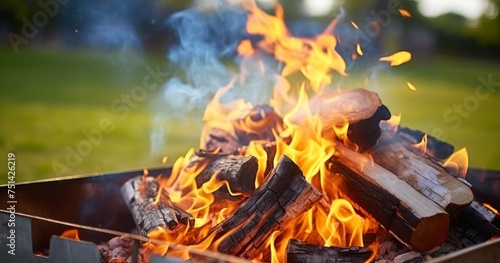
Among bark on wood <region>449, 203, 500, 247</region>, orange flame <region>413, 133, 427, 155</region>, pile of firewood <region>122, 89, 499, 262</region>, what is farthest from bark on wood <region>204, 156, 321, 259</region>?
orange flame <region>413, 133, 427, 155</region>

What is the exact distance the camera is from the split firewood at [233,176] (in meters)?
2.95

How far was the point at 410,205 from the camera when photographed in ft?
8.80

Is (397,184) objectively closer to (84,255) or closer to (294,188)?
(294,188)

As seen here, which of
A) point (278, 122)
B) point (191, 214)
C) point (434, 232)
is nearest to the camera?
point (434, 232)

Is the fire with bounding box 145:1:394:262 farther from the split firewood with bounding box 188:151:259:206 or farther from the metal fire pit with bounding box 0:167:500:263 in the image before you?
the metal fire pit with bounding box 0:167:500:263

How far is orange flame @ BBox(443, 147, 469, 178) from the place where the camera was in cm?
334

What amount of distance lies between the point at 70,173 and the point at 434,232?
4.64m

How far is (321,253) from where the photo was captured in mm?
2629

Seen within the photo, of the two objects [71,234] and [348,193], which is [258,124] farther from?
[71,234]

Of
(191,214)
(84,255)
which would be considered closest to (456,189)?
(191,214)

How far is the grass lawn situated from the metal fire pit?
2073mm

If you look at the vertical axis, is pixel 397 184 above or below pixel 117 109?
below

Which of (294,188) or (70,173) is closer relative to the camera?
(294,188)

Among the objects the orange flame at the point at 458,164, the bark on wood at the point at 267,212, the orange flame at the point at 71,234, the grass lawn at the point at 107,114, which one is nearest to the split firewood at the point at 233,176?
the bark on wood at the point at 267,212
